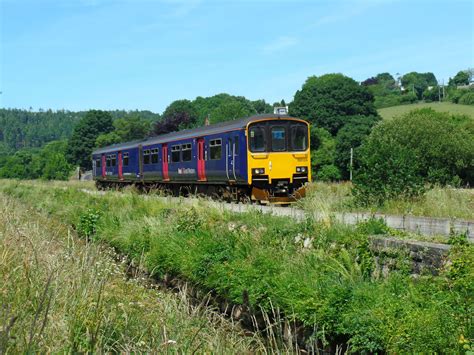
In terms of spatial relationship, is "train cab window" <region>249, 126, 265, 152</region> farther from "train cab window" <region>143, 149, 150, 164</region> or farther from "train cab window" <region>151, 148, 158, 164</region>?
"train cab window" <region>143, 149, 150, 164</region>

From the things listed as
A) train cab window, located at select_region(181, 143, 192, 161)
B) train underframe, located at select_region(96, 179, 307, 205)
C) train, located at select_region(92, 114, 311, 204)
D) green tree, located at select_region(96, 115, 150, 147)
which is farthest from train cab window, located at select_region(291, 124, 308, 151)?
green tree, located at select_region(96, 115, 150, 147)

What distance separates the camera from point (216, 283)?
854cm

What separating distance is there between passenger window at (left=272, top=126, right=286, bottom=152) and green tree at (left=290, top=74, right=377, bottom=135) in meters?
58.8

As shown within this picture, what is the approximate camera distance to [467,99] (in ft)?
313

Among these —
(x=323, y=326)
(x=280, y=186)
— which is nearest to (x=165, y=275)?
(x=323, y=326)

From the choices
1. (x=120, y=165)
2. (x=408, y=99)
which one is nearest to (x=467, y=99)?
(x=408, y=99)

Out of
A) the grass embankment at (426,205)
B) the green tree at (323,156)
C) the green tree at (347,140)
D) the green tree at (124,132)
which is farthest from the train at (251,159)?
the green tree at (124,132)

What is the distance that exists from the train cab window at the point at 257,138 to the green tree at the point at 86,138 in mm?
81952

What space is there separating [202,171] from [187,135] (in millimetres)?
2193

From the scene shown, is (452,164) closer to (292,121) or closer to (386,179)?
(292,121)

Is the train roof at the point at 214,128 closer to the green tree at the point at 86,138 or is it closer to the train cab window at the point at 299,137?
the train cab window at the point at 299,137

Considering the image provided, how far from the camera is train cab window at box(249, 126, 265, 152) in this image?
18.2 meters

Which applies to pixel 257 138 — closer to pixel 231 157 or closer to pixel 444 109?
pixel 231 157

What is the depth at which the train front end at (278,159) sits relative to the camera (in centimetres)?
1809
